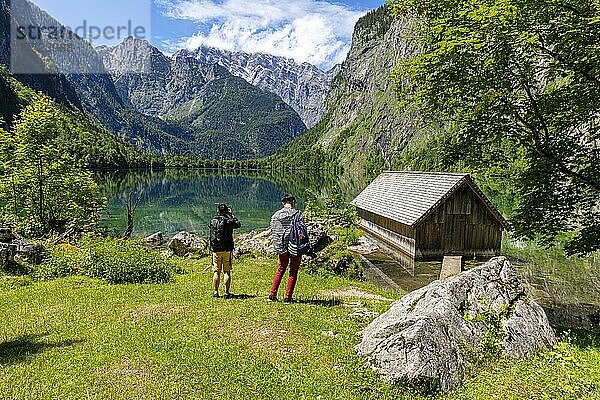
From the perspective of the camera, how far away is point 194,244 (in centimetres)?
2859

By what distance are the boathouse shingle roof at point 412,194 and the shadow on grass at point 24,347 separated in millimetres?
21889

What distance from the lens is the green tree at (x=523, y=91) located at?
34.8 ft

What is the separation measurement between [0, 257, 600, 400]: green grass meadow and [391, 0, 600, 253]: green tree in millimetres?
4411

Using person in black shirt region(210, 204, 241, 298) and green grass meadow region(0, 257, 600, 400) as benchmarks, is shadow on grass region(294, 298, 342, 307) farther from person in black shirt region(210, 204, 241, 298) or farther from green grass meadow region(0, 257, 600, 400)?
person in black shirt region(210, 204, 241, 298)

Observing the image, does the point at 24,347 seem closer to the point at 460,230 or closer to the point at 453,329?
the point at 453,329

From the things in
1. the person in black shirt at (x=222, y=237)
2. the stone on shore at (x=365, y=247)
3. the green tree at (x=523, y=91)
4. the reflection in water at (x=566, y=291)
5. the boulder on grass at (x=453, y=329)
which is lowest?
the reflection in water at (x=566, y=291)

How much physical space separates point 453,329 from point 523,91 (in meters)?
9.06

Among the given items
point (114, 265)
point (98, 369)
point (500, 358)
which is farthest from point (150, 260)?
point (500, 358)

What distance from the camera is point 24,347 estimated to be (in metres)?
9.62

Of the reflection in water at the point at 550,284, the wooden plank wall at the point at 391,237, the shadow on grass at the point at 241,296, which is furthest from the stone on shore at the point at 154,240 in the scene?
the shadow on grass at the point at 241,296

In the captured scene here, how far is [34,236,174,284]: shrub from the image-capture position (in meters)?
17.8

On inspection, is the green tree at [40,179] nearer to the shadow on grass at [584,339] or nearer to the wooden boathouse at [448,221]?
the wooden boathouse at [448,221]

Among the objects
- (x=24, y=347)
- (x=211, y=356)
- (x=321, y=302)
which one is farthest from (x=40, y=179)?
(x=211, y=356)

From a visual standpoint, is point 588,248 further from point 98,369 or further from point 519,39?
point 98,369
